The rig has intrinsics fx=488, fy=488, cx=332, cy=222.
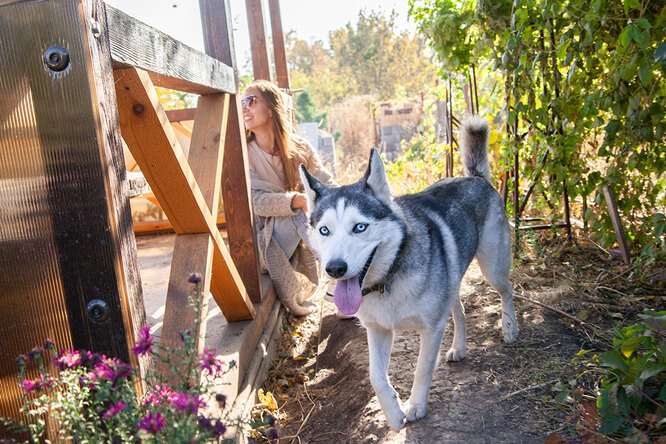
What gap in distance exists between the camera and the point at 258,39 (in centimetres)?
577

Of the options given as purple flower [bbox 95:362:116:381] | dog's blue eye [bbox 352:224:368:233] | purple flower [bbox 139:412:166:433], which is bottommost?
purple flower [bbox 139:412:166:433]

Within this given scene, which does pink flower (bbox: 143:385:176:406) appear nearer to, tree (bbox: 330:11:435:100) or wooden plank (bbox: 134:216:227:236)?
wooden plank (bbox: 134:216:227:236)

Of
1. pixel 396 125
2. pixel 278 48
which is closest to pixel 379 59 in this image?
pixel 396 125

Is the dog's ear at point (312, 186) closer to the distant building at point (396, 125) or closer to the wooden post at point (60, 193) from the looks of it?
the wooden post at point (60, 193)

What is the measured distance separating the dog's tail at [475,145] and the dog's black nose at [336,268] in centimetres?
172

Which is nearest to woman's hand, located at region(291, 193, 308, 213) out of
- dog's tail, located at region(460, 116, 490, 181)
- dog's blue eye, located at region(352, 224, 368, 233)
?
dog's tail, located at region(460, 116, 490, 181)

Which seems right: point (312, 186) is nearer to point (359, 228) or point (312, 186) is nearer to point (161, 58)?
point (359, 228)

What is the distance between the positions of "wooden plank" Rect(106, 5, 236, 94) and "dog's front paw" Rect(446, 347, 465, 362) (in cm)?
206

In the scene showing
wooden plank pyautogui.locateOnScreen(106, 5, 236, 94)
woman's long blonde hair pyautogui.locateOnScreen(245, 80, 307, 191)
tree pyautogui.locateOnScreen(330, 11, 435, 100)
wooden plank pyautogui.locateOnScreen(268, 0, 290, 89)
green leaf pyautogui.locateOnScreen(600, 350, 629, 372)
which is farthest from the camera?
tree pyautogui.locateOnScreen(330, 11, 435, 100)

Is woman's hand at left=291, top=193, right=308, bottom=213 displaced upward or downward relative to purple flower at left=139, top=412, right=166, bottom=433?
upward

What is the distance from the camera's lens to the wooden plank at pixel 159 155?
Result: 6.05 ft

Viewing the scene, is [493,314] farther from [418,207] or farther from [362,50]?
[362,50]

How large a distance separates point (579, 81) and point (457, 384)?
8.28ft

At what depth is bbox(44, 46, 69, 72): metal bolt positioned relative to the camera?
1335mm
